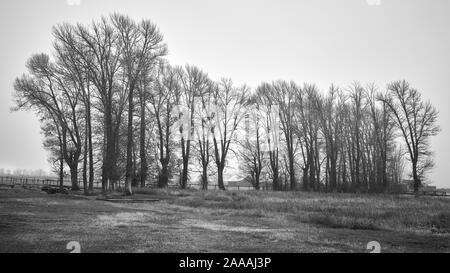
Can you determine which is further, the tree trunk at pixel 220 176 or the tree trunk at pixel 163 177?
the tree trunk at pixel 220 176

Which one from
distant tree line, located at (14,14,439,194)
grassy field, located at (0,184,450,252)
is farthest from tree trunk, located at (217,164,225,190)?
grassy field, located at (0,184,450,252)

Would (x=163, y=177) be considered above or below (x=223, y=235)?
above

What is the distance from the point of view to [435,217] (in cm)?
1306

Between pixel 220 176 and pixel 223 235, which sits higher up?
pixel 220 176

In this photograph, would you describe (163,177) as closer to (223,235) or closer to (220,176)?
(220,176)

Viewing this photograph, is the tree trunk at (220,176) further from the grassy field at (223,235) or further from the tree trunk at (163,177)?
the grassy field at (223,235)

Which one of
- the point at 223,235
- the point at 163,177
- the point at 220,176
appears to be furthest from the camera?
the point at 220,176

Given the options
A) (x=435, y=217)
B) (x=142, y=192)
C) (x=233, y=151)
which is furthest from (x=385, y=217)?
(x=233, y=151)

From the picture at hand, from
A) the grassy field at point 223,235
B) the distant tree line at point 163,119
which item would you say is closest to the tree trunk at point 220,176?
the distant tree line at point 163,119

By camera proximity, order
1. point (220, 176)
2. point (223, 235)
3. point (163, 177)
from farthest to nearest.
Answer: point (220, 176) → point (163, 177) → point (223, 235)

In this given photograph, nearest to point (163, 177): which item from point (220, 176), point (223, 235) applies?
point (220, 176)

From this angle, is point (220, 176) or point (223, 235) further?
point (220, 176)

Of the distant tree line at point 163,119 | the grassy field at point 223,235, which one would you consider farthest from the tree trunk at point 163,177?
the grassy field at point 223,235

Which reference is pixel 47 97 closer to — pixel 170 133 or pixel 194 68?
pixel 170 133
